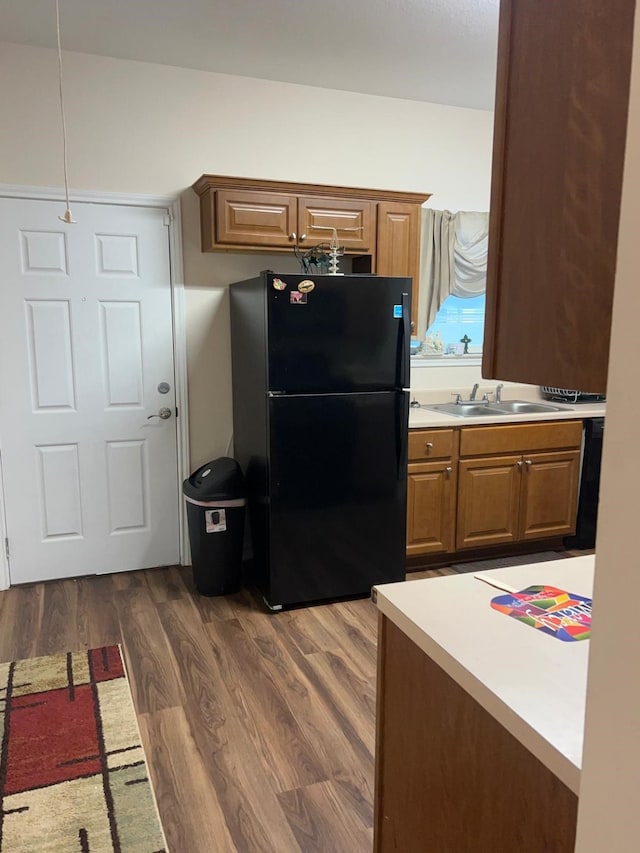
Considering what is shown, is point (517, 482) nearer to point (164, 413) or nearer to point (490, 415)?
point (490, 415)

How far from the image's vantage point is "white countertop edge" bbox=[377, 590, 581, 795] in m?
0.83

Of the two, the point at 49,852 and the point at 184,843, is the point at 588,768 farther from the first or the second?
the point at 49,852

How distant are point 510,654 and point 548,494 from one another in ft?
9.76

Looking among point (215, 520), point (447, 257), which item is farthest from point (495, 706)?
point (447, 257)

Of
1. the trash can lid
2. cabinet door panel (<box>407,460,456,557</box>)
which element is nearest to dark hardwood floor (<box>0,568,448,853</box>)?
cabinet door panel (<box>407,460,456,557</box>)

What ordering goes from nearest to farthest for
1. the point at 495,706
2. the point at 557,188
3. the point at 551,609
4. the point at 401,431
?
the point at 557,188 → the point at 495,706 → the point at 551,609 → the point at 401,431

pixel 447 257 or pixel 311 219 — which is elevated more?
pixel 311 219

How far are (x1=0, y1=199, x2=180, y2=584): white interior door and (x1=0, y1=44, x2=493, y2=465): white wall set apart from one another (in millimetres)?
176

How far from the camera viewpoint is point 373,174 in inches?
151

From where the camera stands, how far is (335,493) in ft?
10.5

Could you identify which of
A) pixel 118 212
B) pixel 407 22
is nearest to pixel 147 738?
pixel 118 212

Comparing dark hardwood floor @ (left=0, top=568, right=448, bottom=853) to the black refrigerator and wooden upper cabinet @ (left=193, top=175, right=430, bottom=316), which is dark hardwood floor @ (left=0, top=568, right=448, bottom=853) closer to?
the black refrigerator

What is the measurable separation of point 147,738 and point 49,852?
522mm

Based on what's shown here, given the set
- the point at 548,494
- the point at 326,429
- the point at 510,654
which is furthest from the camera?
the point at 548,494
